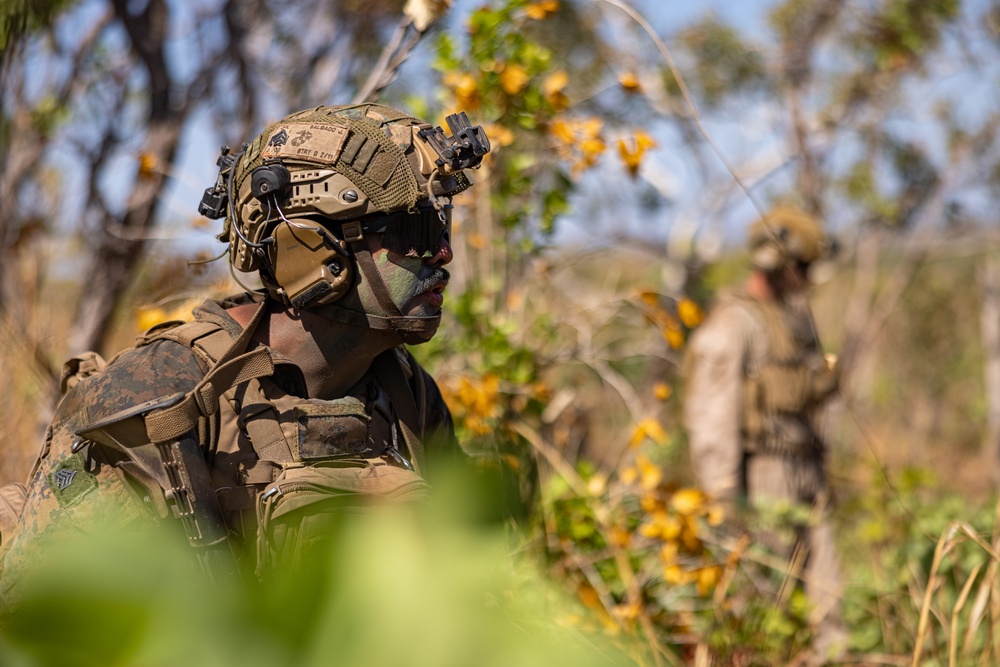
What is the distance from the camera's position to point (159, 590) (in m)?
0.43

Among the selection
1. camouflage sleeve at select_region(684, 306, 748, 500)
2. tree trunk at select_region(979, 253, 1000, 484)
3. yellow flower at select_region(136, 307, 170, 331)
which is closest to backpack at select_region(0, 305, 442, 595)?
yellow flower at select_region(136, 307, 170, 331)

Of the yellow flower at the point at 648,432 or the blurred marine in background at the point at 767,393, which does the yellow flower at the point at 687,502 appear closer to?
the yellow flower at the point at 648,432

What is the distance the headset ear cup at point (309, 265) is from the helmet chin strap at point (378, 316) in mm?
36

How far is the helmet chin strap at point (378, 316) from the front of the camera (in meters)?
1.93

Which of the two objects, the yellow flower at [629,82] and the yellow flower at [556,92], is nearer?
the yellow flower at [629,82]

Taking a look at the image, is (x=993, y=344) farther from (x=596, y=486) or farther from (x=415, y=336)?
(x=415, y=336)

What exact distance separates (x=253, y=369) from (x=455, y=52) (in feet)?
5.71

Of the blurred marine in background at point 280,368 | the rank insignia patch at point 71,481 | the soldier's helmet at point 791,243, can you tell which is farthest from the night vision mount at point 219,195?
the soldier's helmet at point 791,243

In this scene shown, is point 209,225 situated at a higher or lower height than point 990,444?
higher

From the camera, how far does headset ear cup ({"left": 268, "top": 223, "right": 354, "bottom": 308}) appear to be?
189cm

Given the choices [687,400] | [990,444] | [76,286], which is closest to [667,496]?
[687,400]

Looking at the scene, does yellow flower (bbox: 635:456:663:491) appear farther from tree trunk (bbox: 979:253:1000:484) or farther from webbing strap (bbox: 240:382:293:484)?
tree trunk (bbox: 979:253:1000:484)

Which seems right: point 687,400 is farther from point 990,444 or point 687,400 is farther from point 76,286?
point 990,444

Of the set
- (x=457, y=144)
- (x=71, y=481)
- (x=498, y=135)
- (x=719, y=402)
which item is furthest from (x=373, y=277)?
(x=719, y=402)
